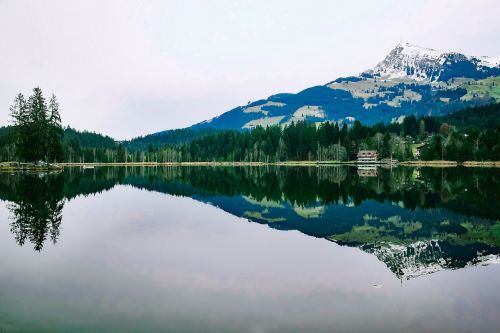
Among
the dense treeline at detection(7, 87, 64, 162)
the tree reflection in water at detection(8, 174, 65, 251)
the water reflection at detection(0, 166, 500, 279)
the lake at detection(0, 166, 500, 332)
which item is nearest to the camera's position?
the lake at detection(0, 166, 500, 332)

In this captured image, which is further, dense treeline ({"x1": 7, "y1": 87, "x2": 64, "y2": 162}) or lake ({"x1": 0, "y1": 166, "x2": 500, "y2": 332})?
dense treeline ({"x1": 7, "y1": 87, "x2": 64, "y2": 162})

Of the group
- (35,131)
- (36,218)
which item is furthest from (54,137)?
(36,218)

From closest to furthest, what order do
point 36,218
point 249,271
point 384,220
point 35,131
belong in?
point 249,271
point 36,218
point 384,220
point 35,131

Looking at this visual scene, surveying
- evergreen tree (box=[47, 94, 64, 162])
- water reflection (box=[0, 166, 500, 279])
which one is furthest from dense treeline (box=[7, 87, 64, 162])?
water reflection (box=[0, 166, 500, 279])

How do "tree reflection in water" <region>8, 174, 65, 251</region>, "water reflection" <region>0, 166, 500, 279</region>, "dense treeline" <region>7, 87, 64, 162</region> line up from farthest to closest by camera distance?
"dense treeline" <region>7, 87, 64, 162</region> < "tree reflection in water" <region>8, 174, 65, 251</region> < "water reflection" <region>0, 166, 500, 279</region>

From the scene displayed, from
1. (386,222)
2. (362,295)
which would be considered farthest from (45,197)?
(362,295)

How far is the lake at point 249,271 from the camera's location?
13.1 meters

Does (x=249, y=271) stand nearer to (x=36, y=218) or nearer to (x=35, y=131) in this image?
(x=36, y=218)

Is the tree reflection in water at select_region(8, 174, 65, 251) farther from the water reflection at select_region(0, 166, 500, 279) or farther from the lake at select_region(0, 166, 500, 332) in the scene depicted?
the lake at select_region(0, 166, 500, 332)

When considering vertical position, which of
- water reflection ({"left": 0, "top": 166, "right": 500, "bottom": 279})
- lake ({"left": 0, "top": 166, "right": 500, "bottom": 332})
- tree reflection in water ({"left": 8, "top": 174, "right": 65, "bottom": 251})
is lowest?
water reflection ({"left": 0, "top": 166, "right": 500, "bottom": 279})

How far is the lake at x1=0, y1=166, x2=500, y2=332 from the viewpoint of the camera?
13.1 metres

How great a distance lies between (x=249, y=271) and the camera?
19031 millimetres

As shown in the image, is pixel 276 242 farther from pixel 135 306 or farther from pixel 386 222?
pixel 135 306

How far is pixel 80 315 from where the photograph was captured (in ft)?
43.6
